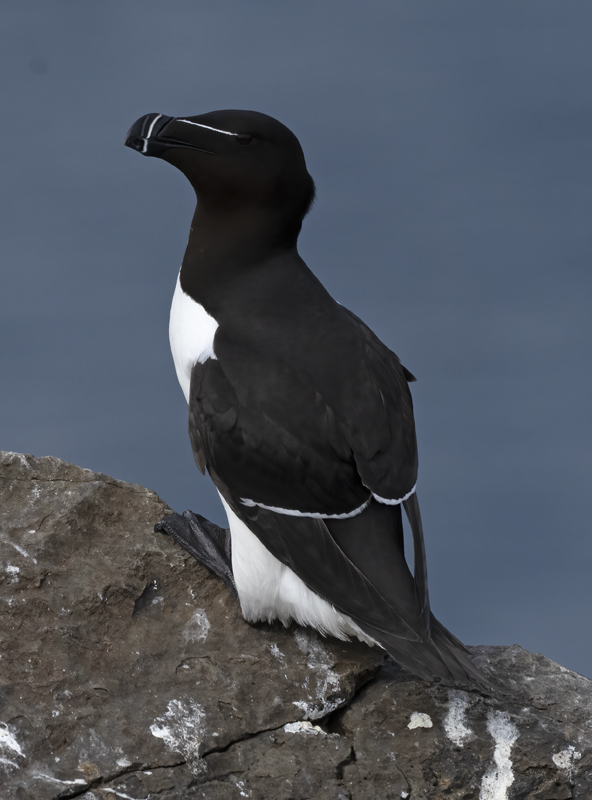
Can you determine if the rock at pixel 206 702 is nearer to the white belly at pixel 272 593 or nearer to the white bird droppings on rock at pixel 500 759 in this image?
the white bird droppings on rock at pixel 500 759

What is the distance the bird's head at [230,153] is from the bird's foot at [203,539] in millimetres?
1363

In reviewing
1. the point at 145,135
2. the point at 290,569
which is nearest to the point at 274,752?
the point at 290,569

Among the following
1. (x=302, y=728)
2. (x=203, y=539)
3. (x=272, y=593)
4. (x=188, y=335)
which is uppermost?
(x=188, y=335)

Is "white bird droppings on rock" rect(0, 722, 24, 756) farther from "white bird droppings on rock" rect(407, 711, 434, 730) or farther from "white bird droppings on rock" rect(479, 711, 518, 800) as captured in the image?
"white bird droppings on rock" rect(479, 711, 518, 800)

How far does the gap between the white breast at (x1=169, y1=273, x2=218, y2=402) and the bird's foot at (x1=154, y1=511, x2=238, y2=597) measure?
0.55 metres

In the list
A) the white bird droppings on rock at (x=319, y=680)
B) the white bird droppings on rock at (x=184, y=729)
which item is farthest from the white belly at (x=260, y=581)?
the white bird droppings on rock at (x=184, y=729)

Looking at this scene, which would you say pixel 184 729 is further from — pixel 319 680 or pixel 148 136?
pixel 148 136

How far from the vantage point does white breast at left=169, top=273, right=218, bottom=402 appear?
4195mm

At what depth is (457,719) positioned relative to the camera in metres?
4.02

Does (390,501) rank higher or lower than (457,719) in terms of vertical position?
higher

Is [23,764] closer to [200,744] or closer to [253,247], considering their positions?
[200,744]

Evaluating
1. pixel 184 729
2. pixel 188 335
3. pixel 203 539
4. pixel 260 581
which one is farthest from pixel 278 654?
pixel 188 335

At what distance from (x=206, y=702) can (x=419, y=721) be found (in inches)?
32.2

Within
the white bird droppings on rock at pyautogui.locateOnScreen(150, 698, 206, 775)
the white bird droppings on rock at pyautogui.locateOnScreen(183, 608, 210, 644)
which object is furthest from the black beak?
the white bird droppings on rock at pyautogui.locateOnScreen(150, 698, 206, 775)
